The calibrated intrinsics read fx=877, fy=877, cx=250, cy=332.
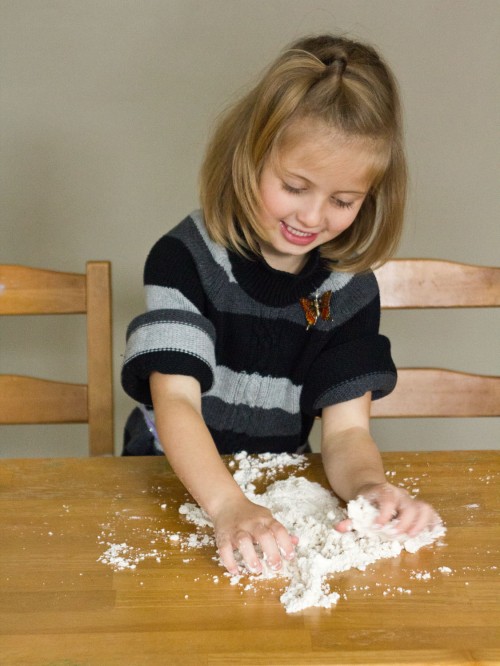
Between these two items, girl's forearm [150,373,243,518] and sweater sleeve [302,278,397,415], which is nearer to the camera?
girl's forearm [150,373,243,518]

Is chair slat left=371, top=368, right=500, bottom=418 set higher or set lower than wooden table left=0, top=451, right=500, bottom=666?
higher

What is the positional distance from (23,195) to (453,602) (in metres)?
1.59

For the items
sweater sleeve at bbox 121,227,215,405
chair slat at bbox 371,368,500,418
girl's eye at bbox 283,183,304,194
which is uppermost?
girl's eye at bbox 283,183,304,194

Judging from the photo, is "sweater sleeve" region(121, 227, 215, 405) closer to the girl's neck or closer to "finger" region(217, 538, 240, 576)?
the girl's neck

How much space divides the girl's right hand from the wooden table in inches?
0.8

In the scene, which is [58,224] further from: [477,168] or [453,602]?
[453,602]

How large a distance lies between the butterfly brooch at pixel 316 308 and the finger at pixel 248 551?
1.66ft

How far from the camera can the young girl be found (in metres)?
1.10

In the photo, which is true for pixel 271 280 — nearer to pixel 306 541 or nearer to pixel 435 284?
pixel 435 284

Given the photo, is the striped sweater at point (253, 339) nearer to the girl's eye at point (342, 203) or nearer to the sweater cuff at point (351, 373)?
the sweater cuff at point (351, 373)

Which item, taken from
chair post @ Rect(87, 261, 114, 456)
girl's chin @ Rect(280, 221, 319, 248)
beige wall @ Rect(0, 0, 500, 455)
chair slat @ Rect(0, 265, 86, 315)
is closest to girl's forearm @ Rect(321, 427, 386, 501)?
girl's chin @ Rect(280, 221, 319, 248)

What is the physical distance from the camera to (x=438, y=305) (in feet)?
4.77

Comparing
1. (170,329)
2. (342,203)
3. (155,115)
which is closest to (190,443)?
(170,329)

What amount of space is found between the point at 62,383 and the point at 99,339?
0.32ft
